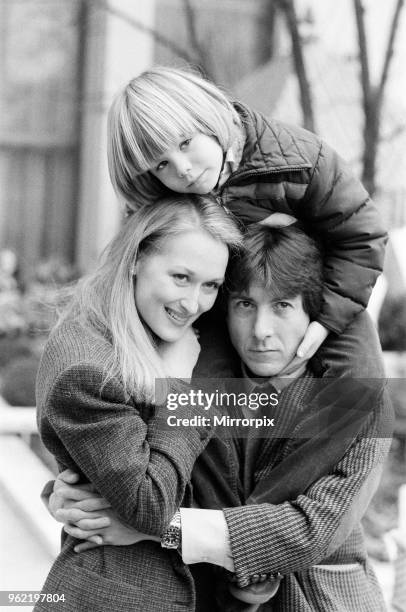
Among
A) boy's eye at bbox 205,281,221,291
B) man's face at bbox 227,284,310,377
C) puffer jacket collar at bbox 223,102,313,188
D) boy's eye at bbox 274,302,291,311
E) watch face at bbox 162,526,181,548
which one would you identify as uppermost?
puffer jacket collar at bbox 223,102,313,188

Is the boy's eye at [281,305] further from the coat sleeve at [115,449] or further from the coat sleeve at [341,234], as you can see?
the coat sleeve at [115,449]

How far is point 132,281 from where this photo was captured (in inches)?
66.7

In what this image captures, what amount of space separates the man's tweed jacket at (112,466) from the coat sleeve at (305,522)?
12cm

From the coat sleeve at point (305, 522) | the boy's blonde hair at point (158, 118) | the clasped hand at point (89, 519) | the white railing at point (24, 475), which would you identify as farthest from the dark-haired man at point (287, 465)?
the white railing at point (24, 475)

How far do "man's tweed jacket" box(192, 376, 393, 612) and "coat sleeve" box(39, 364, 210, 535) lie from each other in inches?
7.0

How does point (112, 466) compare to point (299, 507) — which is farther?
point (299, 507)

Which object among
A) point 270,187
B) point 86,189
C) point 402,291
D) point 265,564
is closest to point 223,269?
point 270,187

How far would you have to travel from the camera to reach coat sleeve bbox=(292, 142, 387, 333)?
1.76 metres

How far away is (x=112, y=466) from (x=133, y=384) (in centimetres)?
15

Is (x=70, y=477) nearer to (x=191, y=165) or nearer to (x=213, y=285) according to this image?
(x=213, y=285)

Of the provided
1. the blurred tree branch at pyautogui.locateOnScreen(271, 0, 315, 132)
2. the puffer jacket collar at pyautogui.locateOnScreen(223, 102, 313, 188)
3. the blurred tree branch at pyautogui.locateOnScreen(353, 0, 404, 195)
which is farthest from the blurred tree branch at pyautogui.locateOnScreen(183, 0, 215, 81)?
the puffer jacket collar at pyautogui.locateOnScreen(223, 102, 313, 188)

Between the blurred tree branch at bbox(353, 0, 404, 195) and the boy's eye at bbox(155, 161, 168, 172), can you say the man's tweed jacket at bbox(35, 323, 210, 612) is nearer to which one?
the boy's eye at bbox(155, 161, 168, 172)

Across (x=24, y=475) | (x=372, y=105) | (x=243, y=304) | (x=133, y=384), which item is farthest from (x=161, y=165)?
(x=372, y=105)

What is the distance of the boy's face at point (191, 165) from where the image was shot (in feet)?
5.53
